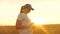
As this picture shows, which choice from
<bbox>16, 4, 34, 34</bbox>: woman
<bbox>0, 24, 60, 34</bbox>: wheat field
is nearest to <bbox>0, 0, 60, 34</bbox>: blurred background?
<bbox>0, 24, 60, 34</bbox>: wheat field

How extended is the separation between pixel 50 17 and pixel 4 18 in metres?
0.69

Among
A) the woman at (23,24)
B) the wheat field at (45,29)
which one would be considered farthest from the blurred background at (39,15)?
the woman at (23,24)

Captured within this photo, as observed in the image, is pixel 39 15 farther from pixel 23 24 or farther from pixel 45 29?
pixel 23 24

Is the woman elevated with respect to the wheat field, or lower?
elevated

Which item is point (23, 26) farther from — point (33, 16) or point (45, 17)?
point (45, 17)

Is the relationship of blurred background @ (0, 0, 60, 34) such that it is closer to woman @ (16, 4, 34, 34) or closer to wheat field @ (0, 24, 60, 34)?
wheat field @ (0, 24, 60, 34)

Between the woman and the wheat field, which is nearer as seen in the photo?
the woman

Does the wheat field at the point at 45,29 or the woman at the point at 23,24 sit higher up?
the woman at the point at 23,24

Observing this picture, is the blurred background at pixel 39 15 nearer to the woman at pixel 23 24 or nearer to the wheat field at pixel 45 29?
the wheat field at pixel 45 29


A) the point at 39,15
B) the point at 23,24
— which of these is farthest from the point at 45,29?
the point at 23,24

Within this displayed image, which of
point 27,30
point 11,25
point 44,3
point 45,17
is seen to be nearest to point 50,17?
point 45,17

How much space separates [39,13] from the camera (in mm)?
2180

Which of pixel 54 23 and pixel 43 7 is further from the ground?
pixel 43 7

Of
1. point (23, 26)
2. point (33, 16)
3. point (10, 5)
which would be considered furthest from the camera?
point (10, 5)
